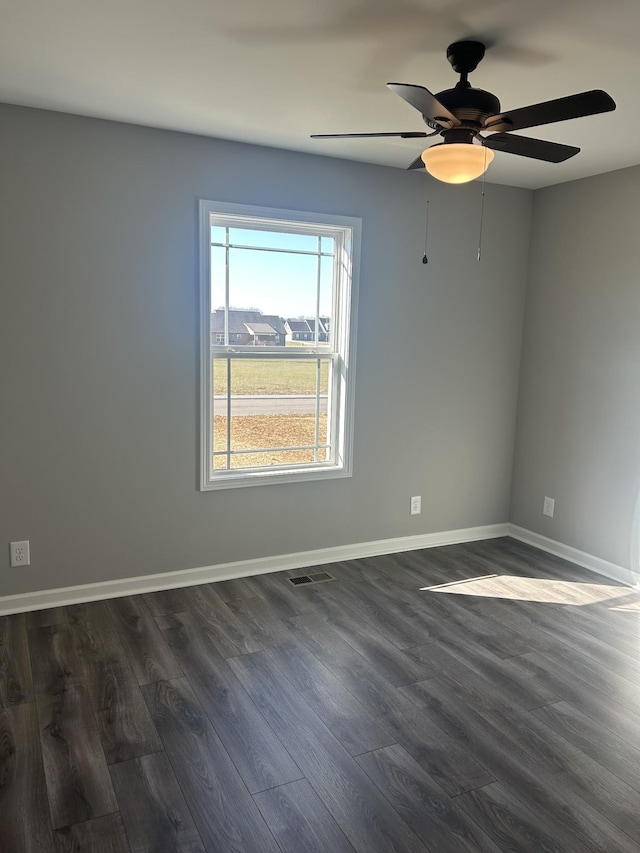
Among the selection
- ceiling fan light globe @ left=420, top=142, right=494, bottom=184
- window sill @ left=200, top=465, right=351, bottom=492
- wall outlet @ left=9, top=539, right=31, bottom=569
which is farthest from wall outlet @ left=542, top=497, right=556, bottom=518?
wall outlet @ left=9, top=539, right=31, bottom=569

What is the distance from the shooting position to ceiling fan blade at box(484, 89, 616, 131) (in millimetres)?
1716

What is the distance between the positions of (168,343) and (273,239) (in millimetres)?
905

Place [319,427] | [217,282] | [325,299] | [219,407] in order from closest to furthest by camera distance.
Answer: [217,282], [219,407], [325,299], [319,427]

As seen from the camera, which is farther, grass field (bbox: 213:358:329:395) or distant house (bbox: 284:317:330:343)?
distant house (bbox: 284:317:330:343)

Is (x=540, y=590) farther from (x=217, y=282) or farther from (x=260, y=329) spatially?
(x=217, y=282)

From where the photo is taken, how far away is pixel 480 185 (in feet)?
13.6

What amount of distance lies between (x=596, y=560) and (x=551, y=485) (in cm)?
60

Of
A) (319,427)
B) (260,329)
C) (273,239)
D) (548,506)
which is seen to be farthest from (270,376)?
(548,506)

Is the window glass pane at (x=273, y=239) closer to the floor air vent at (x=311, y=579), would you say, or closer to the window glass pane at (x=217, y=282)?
the window glass pane at (x=217, y=282)

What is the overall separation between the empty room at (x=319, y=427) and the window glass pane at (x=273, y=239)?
1 cm

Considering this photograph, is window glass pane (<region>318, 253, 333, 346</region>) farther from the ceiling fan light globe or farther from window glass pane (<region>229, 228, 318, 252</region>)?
the ceiling fan light globe

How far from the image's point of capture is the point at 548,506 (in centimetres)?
438

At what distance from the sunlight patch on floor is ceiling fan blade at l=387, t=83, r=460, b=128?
2.54 m

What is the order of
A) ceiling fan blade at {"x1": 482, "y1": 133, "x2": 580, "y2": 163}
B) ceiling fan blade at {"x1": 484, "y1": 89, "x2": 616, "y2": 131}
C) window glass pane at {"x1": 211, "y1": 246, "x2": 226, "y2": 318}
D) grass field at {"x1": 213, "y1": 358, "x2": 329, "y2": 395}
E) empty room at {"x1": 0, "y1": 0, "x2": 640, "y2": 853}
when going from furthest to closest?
grass field at {"x1": 213, "y1": 358, "x2": 329, "y2": 395} < window glass pane at {"x1": 211, "y1": 246, "x2": 226, "y2": 318} < ceiling fan blade at {"x1": 482, "y1": 133, "x2": 580, "y2": 163} < empty room at {"x1": 0, "y1": 0, "x2": 640, "y2": 853} < ceiling fan blade at {"x1": 484, "y1": 89, "x2": 616, "y2": 131}
